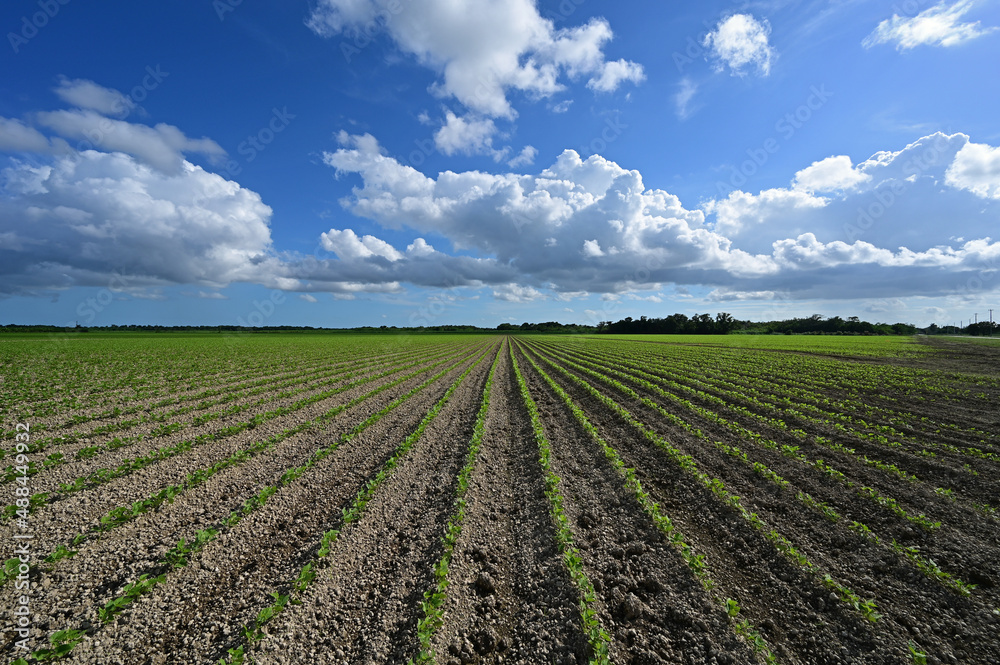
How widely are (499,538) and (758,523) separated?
4824 mm

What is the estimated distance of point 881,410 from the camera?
640 inches

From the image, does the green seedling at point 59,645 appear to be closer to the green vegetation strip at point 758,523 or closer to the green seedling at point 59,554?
the green seedling at point 59,554

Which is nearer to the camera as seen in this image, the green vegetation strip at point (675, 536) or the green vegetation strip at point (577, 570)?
the green vegetation strip at point (577, 570)

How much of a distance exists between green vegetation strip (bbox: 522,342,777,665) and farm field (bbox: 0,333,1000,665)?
5cm

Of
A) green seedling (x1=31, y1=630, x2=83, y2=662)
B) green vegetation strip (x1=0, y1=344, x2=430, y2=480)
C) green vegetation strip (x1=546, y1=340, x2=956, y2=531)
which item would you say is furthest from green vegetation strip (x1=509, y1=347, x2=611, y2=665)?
green vegetation strip (x1=0, y1=344, x2=430, y2=480)

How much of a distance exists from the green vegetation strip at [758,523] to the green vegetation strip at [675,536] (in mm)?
1403

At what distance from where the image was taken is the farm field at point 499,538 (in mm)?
4801

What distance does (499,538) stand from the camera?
7121mm

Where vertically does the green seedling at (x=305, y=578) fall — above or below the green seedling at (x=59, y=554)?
below

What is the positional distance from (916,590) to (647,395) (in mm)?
14209

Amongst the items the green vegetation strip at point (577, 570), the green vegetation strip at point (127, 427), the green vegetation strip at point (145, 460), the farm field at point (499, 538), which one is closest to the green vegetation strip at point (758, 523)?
the farm field at point (499, 538)

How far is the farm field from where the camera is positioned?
4801mm

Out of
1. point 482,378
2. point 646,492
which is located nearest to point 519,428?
point 646,492

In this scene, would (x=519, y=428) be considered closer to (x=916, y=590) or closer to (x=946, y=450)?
(x=916, y=590)
